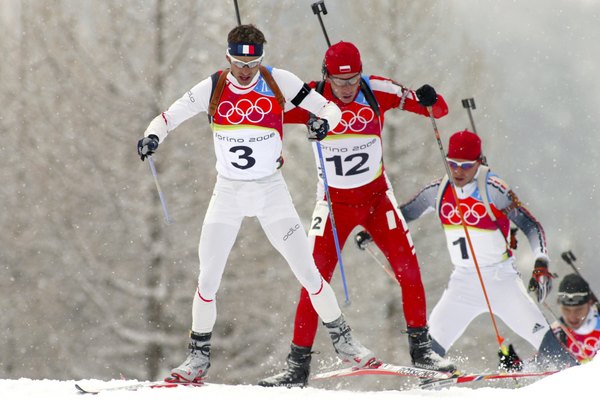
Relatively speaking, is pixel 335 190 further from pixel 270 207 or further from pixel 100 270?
pixel 100 270

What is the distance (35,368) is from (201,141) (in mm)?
6012

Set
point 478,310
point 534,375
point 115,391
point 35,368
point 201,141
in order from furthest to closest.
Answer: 1. point 35,368
2. point 201,141
3. point 478,310
4. point 534,375
5. point 115,391

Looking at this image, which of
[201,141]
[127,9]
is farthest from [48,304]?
[127,9]

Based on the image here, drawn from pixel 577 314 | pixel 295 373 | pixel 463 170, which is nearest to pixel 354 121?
pixel 463 170

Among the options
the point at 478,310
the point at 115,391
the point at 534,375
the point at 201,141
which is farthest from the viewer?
the point at 201,141

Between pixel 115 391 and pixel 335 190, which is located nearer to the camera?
pixel 115 391

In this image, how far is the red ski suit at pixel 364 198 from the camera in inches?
271

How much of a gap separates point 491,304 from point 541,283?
42.1 inches

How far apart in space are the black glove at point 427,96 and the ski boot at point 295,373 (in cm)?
219

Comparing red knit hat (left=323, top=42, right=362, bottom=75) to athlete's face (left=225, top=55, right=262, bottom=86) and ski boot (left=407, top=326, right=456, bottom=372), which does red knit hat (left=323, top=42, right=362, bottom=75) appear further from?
ski boot (left=407, top=326, right=456, bottom=372)

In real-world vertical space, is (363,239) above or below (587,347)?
above

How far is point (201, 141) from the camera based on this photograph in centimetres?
1594

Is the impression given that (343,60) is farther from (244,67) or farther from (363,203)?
(363,203)

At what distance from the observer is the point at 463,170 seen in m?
7.89
